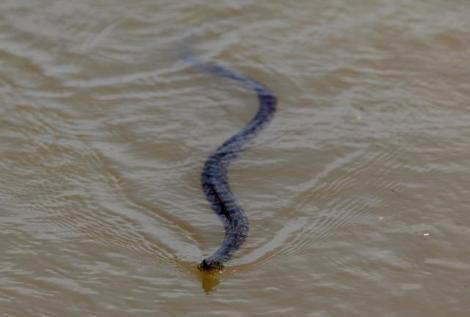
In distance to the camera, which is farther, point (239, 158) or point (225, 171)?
point (239, 158)

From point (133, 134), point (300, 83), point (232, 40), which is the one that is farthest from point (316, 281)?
point (232, 40)

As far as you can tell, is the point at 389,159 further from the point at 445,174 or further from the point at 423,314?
the point at 423,314

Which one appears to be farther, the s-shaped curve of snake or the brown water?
the s-shaped curve of snake

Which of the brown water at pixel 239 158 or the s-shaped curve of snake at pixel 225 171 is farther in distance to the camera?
the s-shaped curve of snake at pixel 225 171
